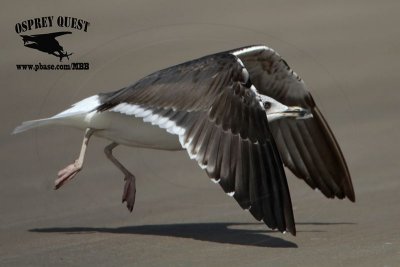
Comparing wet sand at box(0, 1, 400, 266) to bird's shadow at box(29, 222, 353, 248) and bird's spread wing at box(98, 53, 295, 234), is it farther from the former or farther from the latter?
bird's spread wing at box(98, 53, 295, 234)

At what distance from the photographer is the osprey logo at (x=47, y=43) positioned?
12930 mm

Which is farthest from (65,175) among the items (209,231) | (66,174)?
(209,231)

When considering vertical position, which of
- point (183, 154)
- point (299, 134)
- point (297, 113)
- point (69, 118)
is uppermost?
point (297, 113)

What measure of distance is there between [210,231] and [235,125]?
0.81 m

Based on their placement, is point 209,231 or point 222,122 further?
point 209,231

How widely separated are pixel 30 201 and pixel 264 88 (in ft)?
7.14

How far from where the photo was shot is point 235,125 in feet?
26.8

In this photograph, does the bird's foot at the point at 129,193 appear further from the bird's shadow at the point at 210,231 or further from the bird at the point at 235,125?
the bird's shadow at the point at 210,231

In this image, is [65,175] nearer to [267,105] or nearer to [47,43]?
[267,105]

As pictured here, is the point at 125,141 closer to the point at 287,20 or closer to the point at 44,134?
the point at 44,134

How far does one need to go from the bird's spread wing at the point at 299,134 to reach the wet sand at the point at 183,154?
0.19 meters

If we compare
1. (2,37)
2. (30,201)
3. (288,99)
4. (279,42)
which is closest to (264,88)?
(288,99)

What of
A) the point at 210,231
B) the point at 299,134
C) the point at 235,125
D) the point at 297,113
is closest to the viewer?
the point at 235,125

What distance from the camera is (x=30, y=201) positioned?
31.7ft
